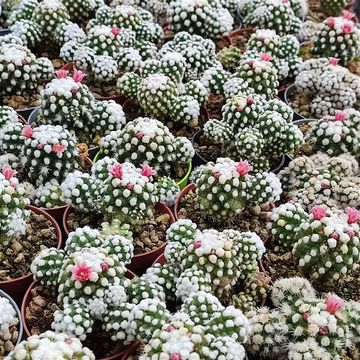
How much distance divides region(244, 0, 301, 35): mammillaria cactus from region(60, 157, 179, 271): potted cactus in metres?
2.06

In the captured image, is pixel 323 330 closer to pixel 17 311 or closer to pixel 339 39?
pixel 17 311

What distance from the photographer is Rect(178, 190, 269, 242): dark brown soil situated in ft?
10.6

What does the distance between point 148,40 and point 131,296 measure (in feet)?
8.06

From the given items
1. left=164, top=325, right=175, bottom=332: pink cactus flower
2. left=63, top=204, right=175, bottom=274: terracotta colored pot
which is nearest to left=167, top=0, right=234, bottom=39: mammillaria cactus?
left=63, top=204, right=175, bottom=274: terracotta colored pot

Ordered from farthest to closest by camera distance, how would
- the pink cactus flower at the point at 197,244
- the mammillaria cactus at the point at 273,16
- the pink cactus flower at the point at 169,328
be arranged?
the mammillaria cactus at the point at 273,16 < the pink cactus flower at the point at 197,244 < the pink cactus flower at the point at 169,328

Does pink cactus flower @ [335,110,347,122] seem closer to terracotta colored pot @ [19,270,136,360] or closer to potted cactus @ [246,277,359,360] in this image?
potted cactus @ [246,277,359,360]

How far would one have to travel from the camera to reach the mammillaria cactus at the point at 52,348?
2.12 meters

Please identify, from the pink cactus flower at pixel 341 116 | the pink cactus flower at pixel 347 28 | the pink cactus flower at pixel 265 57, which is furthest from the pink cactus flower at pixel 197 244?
the pink cactus flower at pixel 347 28

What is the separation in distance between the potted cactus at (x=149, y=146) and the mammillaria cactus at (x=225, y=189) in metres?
0.31

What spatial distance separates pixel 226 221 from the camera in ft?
10.5

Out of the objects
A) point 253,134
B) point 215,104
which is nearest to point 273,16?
point 215,104

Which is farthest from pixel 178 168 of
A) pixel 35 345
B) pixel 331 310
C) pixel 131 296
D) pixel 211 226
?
pixel 35 345

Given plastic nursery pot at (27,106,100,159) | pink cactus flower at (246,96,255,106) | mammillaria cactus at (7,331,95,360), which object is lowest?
plastic nursery pot at (27,106,100,159)

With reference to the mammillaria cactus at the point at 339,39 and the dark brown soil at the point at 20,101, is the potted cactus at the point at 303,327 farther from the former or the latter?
the mammillaria cactus at the point at 339,39
